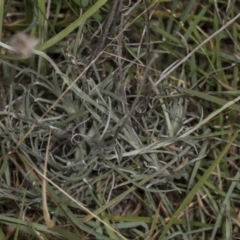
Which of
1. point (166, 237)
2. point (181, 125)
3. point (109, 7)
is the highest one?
point (109, 7)

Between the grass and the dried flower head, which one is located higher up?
the dried flower head

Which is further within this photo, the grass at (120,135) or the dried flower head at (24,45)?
the grass at (120,135)

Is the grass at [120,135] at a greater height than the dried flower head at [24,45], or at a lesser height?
lesser

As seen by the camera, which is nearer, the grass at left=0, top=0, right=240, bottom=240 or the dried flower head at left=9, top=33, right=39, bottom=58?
the dried flower head at left=9, top=33, right=39, bottom=58

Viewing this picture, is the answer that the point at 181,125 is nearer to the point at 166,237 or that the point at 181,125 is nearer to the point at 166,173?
the point at 166,173

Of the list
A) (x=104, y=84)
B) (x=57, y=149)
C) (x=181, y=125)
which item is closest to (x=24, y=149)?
(x=57, y=149)

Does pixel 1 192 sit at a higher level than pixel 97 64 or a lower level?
lower

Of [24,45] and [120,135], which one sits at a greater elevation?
[24,45]

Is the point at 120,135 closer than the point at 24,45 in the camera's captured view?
No
